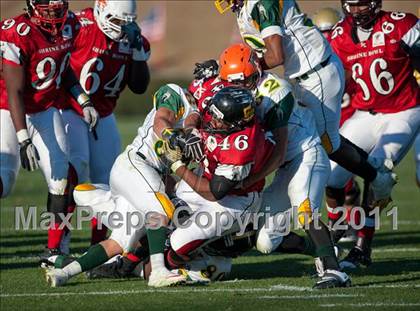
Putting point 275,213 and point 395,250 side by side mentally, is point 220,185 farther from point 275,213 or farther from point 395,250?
point 395,250

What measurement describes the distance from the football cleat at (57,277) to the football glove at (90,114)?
1.68 meters

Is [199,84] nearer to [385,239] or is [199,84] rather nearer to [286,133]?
[286,133]

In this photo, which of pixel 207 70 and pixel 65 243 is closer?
pixel 207 70

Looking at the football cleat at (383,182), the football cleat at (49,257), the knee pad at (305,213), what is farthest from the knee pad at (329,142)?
the football cleat at (49,257)

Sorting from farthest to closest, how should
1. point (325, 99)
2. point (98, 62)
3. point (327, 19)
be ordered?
point (327, 19), point (98, 62), point (325, 99)

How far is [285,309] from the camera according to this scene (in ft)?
18.4

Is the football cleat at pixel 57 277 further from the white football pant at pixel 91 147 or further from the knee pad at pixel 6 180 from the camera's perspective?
the white football pant at pixel 91 147

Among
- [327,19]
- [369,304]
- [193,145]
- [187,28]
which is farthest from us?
[187,28]

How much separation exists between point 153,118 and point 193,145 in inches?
25.9

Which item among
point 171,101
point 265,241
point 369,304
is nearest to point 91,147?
point 171,101

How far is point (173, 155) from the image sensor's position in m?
6.36

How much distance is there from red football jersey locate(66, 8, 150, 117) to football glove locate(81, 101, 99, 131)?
56cm

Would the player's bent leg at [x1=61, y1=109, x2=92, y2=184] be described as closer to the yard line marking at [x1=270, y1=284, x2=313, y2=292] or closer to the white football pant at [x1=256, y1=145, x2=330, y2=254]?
the white football pant at [x1=256, y1=145, x2=330, y2=254]

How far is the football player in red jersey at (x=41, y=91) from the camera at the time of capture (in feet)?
24.7
